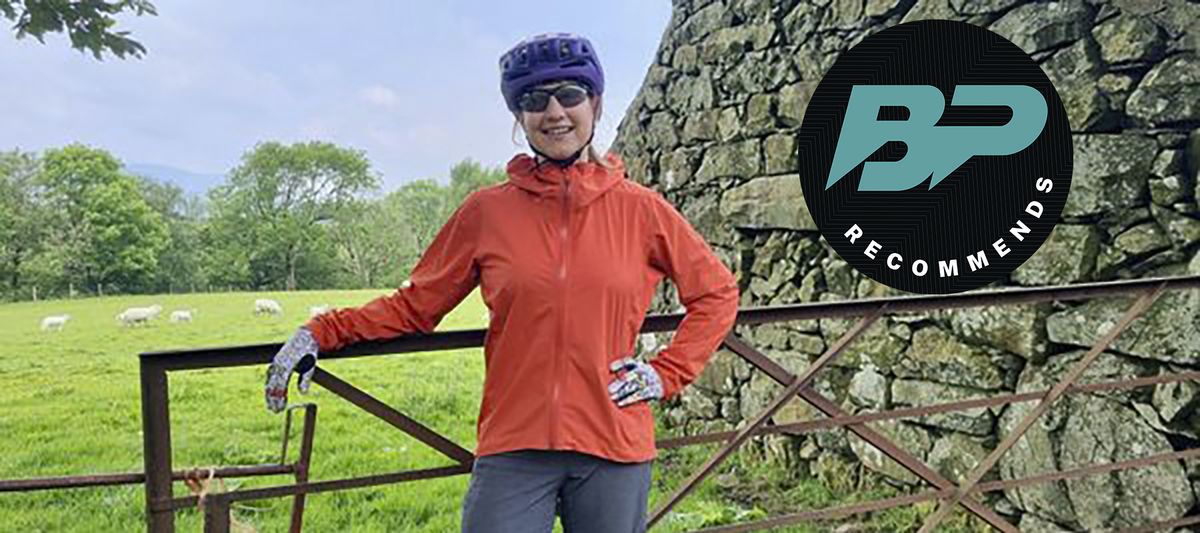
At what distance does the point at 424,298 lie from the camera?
5.34ft

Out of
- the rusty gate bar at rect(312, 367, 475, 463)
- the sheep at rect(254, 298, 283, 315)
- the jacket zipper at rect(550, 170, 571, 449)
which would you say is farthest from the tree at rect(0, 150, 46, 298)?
the jacket zipper at rect(550, 170, 571, 449)

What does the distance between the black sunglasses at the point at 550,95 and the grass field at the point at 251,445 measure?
1247 millimetres

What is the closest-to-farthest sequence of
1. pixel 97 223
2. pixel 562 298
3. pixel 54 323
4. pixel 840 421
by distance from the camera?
1. pixel 562 298
2. pixel 840 421
3. pixel 54 323
4. pixel 97 223

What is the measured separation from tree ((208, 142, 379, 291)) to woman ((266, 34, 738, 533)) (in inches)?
1159

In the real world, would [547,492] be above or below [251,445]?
above

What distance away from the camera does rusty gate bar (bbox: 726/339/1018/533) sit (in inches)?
76.1

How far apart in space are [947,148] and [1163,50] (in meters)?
0.87

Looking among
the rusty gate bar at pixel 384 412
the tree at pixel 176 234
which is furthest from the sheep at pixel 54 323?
the rusty gate bar at pixel 384 412

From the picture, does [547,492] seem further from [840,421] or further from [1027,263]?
[1027,263]

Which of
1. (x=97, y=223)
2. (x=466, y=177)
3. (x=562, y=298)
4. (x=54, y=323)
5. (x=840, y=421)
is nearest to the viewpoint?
(x=562, y=298)

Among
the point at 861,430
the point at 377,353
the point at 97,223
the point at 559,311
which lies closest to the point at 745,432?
the point at 861,430

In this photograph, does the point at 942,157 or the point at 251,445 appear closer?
the point at 942,157

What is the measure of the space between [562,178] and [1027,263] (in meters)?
2.61

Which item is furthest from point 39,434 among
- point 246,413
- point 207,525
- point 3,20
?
point 207,525
